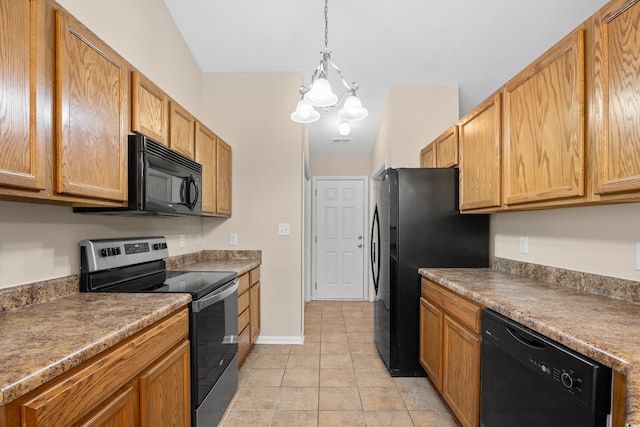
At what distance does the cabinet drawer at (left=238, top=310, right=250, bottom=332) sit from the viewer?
250 cm

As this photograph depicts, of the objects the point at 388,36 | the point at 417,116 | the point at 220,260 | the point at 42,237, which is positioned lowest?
the point at 220,260

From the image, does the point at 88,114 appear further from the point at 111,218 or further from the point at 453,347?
the point at 453,347

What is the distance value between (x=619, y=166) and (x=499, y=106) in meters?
0.91

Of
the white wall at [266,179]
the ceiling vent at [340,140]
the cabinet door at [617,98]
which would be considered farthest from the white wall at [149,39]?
the cabinet door at [617,98]

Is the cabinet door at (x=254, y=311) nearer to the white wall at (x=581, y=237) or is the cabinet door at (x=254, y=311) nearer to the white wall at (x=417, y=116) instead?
the white wall at (x=417, y=116)

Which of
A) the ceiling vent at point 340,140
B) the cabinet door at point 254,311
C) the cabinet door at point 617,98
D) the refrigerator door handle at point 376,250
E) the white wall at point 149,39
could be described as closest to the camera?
the cabinet door at point 617,98

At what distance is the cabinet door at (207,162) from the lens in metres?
2.50

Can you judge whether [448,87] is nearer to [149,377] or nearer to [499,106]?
[499,106]

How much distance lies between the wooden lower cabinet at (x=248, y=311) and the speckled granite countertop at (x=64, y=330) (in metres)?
1.02

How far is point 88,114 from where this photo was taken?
133 centimetres

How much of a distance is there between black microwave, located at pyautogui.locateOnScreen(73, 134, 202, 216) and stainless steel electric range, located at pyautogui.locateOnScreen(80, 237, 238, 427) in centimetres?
30

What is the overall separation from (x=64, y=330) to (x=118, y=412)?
33 cm

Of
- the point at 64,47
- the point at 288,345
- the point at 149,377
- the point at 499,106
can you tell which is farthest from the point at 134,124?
the point at 288,345

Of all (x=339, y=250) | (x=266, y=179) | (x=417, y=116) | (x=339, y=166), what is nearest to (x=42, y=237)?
(x=266, y=179)
